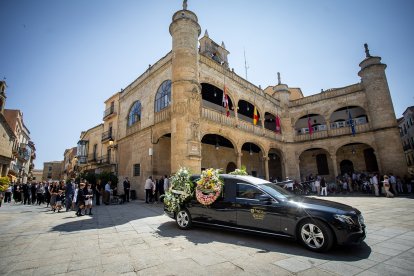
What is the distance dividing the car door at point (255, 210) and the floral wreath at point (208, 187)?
56cm

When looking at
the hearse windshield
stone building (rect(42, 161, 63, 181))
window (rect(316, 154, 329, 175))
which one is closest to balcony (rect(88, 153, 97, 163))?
the hearse windshield

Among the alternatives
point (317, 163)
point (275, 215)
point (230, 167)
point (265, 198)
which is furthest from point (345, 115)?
point (275, 215)

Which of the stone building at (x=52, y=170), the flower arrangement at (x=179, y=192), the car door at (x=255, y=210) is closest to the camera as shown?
the car door at (x=255, y=210)

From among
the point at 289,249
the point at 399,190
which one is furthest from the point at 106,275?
the point at 399,190

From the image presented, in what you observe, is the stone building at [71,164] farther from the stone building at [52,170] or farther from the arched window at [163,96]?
the arched window at [163,96]

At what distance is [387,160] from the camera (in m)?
18.0

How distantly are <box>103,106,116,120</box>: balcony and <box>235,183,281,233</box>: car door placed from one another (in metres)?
22.2

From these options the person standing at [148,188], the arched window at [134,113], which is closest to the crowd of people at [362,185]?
the person standing at [148,188]

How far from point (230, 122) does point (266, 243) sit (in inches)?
455

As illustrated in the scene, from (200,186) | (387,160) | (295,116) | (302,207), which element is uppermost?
(295,116)

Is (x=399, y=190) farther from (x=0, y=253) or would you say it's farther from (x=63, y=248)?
(x=0, y=253)

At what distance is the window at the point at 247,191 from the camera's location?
5023 millimetres

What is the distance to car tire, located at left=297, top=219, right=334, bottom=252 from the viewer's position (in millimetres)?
3936

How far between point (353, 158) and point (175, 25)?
72.0 ft
